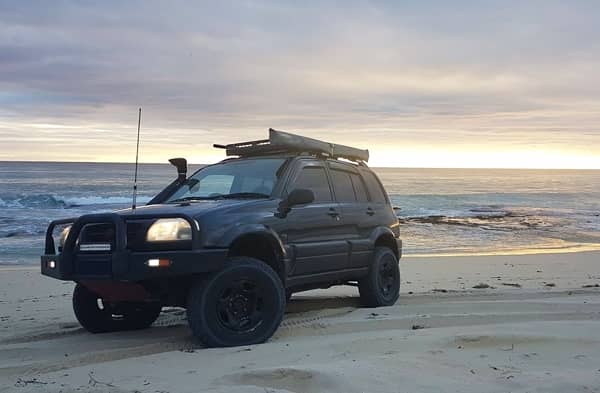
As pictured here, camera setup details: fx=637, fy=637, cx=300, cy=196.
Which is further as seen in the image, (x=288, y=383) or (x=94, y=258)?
(x=94, y=258)

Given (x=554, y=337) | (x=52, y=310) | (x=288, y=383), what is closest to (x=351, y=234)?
(x=554, y=337)

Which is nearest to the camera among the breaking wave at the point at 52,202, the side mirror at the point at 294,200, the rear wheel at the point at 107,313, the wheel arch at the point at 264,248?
the wheel arch at the point at 264,248

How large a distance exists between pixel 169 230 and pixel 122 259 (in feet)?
1.41

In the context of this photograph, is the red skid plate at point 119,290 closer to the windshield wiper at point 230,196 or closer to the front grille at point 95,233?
the front grille at point 95,233

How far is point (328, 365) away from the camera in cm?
432

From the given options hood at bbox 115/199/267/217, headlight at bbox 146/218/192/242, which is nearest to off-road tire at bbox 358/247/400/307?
hood at bbox 115/199/267/217

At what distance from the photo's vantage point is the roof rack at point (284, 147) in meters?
6.59

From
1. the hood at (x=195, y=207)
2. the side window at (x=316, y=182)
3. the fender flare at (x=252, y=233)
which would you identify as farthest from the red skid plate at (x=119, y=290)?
the side window at (x=316, y=182)

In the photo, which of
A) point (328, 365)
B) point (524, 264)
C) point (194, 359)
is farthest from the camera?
point (524, 264)

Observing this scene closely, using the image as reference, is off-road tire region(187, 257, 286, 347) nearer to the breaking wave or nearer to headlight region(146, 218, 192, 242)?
headlight region(146, 218, 192, 242)

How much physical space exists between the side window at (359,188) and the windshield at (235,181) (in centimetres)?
131

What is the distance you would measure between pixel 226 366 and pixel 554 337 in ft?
8.52

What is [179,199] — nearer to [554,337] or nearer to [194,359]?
[194,359]

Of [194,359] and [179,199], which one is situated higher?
[179,199]
